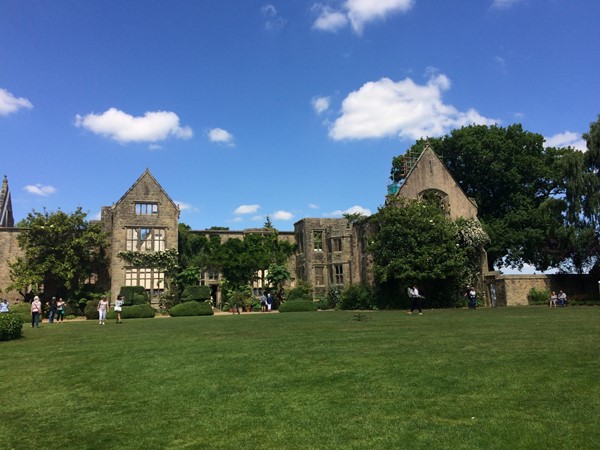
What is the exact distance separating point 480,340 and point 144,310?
28.1 meters

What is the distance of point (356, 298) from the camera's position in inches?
1580

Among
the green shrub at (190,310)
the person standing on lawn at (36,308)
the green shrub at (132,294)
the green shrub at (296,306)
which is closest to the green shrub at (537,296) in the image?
the green shrub at (296,306)

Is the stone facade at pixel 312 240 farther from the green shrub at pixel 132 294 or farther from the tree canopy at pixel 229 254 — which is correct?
the tree canopy at pixel 229 254

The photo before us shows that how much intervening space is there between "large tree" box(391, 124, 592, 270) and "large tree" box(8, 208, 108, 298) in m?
30.6

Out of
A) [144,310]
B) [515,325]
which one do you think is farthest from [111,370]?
[144,310]

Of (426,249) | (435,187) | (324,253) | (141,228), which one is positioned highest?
(435,187)

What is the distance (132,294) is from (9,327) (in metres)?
23.2

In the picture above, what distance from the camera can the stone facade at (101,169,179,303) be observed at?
143 ft

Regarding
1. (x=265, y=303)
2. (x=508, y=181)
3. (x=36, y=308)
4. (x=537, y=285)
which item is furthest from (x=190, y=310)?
(x=508, y=181)

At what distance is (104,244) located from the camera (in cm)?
4291

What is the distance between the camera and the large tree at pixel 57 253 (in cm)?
4016

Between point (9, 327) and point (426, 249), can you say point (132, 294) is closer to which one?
point (9, 327)

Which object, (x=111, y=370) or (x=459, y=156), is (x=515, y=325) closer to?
(x=111, y=370)

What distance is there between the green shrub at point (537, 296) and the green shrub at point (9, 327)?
33.0m
